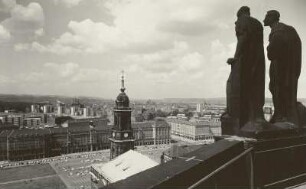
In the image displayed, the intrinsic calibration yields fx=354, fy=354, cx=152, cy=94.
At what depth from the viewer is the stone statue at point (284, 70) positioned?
3852 millimetres

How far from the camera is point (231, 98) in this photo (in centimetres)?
335

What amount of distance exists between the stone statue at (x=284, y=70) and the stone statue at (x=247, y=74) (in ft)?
1.62

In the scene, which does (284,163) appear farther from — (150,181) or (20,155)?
(20,155)

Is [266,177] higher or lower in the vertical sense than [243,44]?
lower

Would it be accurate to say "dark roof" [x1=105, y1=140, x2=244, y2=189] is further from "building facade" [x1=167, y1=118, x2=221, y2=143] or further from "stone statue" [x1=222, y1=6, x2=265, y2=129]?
"building facade" [x1=167, y1=118, x2=221, y2=143]

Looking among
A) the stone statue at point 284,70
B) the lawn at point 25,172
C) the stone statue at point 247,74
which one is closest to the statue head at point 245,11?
the stone statue at point 247,74

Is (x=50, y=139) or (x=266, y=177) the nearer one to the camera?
(x=266, y=177)

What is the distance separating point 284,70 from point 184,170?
1955 millimetres

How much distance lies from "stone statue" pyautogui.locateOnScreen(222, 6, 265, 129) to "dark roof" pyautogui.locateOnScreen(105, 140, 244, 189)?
41 cm

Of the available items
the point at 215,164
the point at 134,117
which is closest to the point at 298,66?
the point at 215,164

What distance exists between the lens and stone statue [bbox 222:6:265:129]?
3293 millimetres

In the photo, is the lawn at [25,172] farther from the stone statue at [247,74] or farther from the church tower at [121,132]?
the stone statue at [247,74]

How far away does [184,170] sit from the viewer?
2.64 m

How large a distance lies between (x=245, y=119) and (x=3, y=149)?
49.5m
